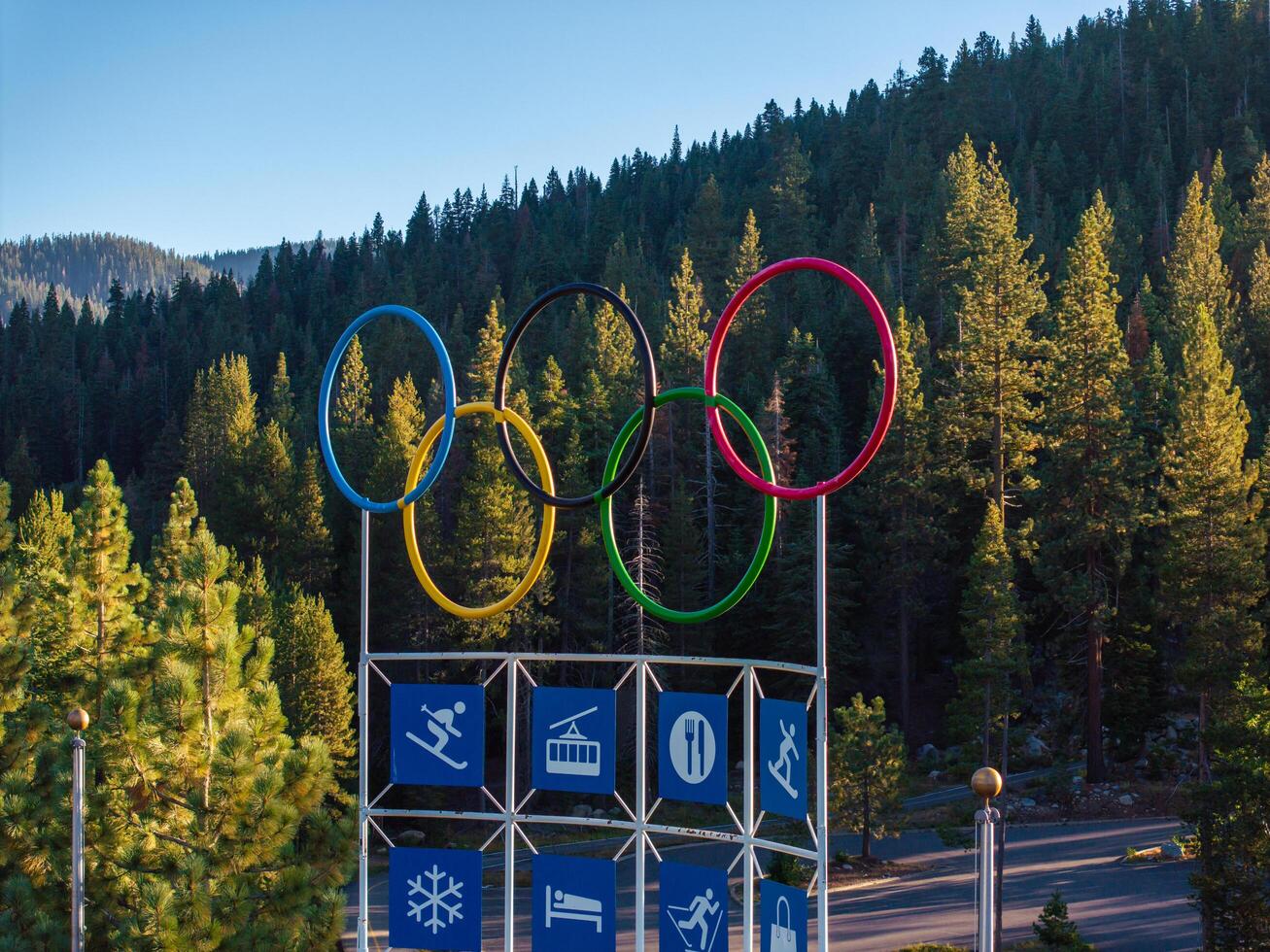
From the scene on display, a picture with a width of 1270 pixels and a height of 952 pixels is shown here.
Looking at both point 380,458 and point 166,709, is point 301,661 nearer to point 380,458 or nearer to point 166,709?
point 380,458

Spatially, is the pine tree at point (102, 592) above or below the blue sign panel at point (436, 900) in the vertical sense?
above

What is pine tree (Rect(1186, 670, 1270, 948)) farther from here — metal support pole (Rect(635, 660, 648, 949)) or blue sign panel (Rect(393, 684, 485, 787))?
blue sign panel (Rect(393, 684, 485, 787))

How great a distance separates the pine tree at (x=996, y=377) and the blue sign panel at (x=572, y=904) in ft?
105

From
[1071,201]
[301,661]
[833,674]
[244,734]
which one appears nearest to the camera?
[244,734]

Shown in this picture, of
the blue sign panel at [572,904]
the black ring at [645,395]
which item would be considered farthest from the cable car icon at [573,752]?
the black ring at [645,395]

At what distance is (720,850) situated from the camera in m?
41.6

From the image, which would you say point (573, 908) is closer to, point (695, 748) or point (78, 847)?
point (695, 748)

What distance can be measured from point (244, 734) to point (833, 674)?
106 ft

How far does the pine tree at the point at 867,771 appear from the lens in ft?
119

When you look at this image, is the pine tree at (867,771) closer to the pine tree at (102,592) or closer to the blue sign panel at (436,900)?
the pine tree at (102,592)

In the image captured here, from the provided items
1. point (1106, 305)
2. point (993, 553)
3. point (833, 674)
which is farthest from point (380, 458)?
point (1106, 305)

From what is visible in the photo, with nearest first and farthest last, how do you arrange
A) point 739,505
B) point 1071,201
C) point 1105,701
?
point 1105,701
point 739,505
point 1071,201

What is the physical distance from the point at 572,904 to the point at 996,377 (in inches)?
1354

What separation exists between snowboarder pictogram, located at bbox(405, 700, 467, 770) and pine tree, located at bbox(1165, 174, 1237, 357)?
43.2 m
